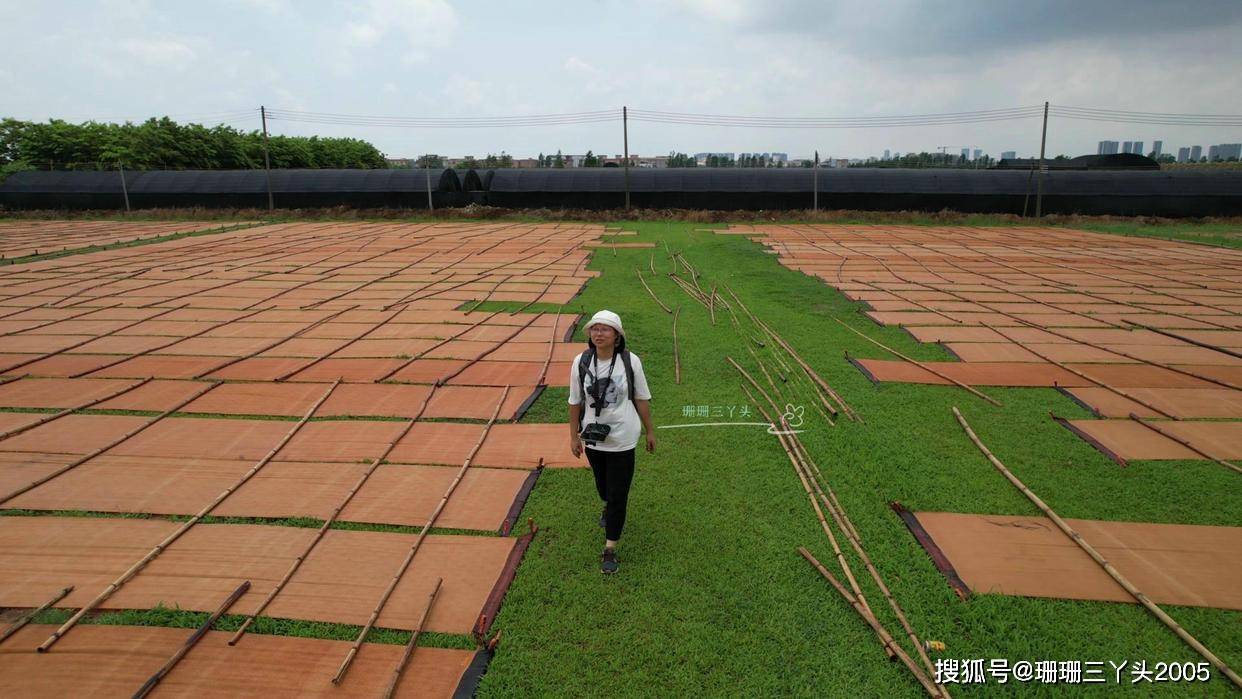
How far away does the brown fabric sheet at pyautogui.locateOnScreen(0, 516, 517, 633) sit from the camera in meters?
3.10

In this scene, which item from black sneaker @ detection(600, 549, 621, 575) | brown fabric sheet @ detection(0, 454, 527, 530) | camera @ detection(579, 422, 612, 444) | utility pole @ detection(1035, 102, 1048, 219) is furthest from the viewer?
utility pole @ detection(1035, 102, 1048, 219)

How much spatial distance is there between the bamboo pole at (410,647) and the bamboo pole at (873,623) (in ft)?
6.65

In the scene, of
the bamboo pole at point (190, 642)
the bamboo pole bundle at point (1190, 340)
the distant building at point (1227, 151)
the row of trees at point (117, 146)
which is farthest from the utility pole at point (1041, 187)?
the distant building at point (1227, 151)

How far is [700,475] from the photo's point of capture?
441 centimetres

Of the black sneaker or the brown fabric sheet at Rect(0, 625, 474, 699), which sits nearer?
the brown fabric sheet at Rect(0, 625, 474, 699)

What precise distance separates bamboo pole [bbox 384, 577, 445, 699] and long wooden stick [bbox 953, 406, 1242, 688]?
357 cm

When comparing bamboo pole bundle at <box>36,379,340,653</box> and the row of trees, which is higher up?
the row of trees

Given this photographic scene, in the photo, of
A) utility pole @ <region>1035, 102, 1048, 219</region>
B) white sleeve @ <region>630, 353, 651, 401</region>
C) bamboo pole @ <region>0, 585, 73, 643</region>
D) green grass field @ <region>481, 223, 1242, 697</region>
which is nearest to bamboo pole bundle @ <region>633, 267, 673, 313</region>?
green grass field @ <region>481, 223, 1242, 697</region>

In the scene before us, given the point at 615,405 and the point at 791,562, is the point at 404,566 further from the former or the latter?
the point at 791,562

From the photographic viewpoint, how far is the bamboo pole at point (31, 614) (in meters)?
2.86

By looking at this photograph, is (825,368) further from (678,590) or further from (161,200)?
(161,200)

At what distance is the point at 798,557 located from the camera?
11.4 ft

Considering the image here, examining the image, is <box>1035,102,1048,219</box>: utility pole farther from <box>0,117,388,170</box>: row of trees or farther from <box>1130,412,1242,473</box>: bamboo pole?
<box>0,117,388,170</box>: row of trees

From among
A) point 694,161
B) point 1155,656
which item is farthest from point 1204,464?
point 694,161
